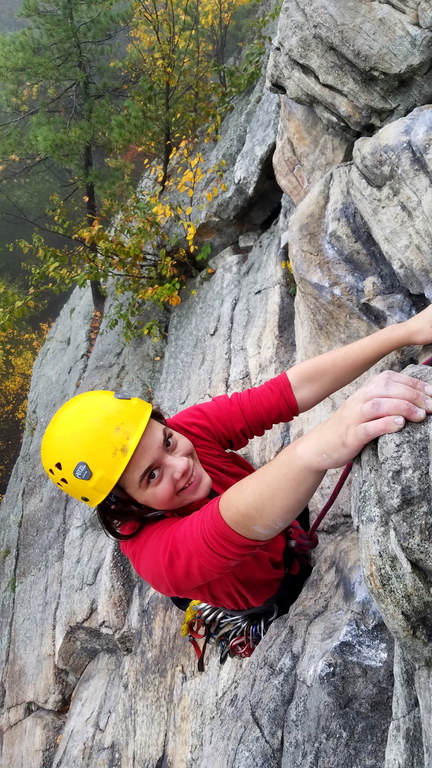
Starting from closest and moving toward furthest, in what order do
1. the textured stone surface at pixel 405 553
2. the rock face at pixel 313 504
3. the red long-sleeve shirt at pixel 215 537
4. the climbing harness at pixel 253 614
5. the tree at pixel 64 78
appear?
the textured stone surface at pixel 405 553 → the rock face at pixel 313 504 → the red long-sleeve shirt at pixel 215 537 → the climbing harness at pixel 253 614 → the tree at pixel 64 78

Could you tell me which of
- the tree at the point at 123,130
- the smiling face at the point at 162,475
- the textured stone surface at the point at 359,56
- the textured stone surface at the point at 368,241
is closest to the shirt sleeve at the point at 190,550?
the smiling face at the point at 162,475

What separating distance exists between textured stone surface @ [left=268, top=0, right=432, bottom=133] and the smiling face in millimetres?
2786

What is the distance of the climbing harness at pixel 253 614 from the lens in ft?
11.5

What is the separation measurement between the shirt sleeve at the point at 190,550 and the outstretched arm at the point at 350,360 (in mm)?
966

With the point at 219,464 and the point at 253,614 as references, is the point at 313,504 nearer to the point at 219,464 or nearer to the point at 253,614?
the point at 253,614

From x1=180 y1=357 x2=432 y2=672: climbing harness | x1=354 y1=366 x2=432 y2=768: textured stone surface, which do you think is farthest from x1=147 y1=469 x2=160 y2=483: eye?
x1=354 y1=366 x2=432 y2=768: textured stone surface

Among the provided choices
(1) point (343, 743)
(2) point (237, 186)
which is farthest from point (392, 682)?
(2) point (237, 186)

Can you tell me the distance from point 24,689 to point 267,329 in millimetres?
6999

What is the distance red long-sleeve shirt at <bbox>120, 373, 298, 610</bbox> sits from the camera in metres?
2.37

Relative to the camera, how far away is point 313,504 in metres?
4.19

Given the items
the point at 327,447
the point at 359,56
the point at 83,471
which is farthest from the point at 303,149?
the point at 327,447

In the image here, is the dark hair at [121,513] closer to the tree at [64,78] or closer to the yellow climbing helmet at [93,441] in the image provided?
the yellow climbing helmet at [93,441]

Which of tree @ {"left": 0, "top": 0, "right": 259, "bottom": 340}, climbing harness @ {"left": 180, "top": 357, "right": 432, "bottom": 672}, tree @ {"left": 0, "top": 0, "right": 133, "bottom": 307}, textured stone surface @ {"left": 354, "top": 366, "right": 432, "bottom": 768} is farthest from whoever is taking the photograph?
tree @ {"left": 0, "top": 0, "right": 133, "bottom": 307}

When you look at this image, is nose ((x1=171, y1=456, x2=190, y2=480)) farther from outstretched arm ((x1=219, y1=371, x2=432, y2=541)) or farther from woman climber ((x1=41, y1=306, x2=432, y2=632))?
outstretched arm ((x1=219, y1=371, x2=432, y2=541))
